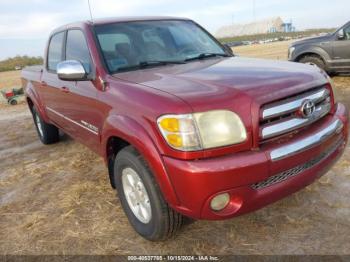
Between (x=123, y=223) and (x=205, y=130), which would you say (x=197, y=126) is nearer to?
(x=205, y=130)

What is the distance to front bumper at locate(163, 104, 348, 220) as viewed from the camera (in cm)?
238

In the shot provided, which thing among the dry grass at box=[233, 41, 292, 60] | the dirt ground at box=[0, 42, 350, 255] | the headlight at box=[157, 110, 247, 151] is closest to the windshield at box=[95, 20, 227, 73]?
the headlight at box=[157, 110, 247, 151]

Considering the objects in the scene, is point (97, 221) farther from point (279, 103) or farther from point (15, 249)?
point (279, 103)

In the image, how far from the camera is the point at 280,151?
2.52 meters

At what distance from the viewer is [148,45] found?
12.2 feet

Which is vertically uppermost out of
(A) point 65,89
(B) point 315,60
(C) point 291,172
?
(A) point 65,89

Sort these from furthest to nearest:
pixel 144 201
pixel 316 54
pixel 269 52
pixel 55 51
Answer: pixel 269 52 → pixel 316 54 → pixel 55 51 → pixel 144 201

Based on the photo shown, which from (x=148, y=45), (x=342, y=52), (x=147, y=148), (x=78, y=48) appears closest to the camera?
(x=147, y=148)

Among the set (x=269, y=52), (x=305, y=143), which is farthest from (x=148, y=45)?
(x=269, y=52)

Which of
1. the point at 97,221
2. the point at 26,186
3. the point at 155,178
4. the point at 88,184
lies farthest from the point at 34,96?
the point at 155,178

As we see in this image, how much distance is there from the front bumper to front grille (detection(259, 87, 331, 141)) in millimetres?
83

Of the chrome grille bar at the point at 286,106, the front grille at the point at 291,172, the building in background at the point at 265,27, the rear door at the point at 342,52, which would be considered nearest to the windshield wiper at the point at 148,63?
the chrome grille bar at the point at 286,106

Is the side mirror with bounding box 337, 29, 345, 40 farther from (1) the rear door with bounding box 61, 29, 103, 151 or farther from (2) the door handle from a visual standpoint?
(2) the door handle

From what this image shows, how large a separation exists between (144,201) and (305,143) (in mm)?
1300
